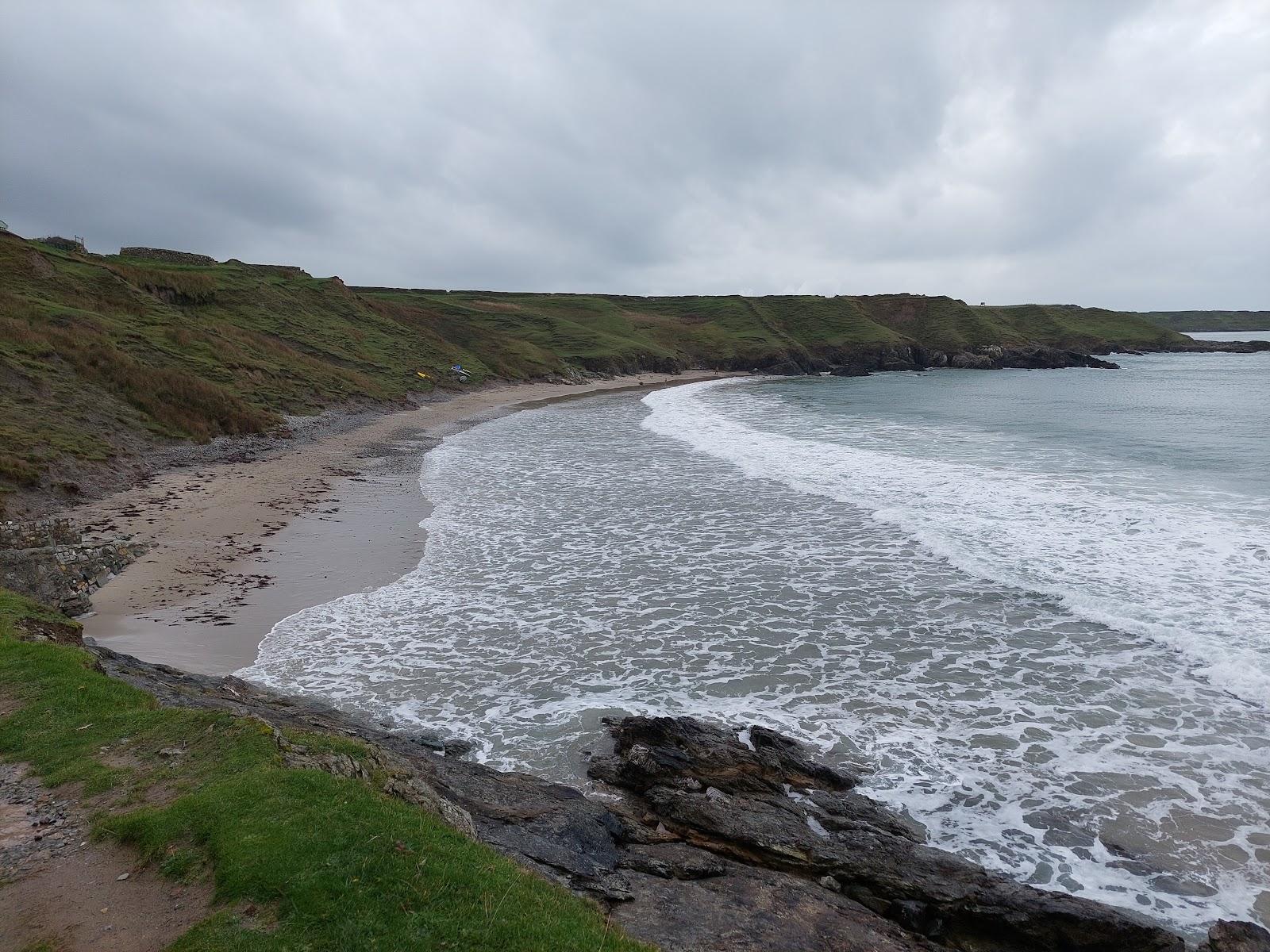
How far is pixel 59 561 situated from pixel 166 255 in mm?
72792

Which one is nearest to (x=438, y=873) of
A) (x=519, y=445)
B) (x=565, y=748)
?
(x=565, y=748)

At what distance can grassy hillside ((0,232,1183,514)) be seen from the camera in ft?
83.5

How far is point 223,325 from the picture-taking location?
47750 millimetres

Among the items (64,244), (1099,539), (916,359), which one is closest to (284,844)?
(1099,539)

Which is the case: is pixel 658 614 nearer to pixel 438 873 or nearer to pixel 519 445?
pixel 438 873

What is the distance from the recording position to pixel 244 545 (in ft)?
58.1

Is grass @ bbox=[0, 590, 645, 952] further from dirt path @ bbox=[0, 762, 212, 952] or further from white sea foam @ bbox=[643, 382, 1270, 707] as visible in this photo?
white sea foam @ bbox=[643, 382, 1270, 707]

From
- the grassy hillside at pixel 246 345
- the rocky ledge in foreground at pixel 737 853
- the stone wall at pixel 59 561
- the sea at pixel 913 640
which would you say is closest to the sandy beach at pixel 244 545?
the stone wall at pixel 59 561

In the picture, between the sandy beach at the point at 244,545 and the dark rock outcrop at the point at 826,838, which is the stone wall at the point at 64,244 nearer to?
the sandy beach at the point at 244,545

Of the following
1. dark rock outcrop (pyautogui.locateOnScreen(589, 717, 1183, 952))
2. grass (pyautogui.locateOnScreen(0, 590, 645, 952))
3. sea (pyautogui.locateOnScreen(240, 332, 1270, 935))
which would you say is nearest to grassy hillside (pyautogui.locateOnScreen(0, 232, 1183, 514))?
sea (pyautogui.locateOnScreen(240, 332, 1270, 935))

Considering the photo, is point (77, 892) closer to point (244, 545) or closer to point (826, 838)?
point (826, 838)

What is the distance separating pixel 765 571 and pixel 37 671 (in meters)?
12.5

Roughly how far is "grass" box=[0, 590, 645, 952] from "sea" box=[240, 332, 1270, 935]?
3.15m

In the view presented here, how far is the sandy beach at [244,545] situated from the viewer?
505 inches
